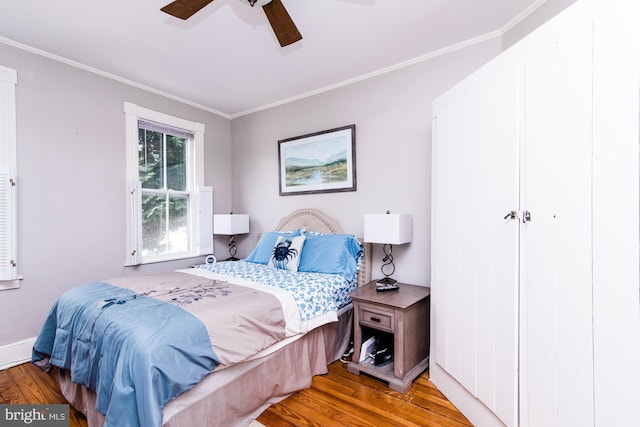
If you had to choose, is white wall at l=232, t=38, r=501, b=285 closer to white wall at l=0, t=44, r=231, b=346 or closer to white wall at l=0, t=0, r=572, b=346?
white wall at l=0, t=0, r=572, b=346

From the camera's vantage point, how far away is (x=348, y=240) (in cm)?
290

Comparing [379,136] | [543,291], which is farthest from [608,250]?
[379,136]

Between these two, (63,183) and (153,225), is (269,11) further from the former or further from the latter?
(153,225)

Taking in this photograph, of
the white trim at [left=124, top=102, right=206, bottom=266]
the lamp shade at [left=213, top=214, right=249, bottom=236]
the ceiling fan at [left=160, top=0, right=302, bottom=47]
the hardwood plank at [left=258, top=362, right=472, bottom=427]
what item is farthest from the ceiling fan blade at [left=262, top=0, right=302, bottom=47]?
the hardwood plank at [left=258, top=362, right=472, bottom=427]

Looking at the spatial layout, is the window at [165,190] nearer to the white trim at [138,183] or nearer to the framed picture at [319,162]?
the white trim at [138,183]

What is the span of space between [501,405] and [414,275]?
1311mm

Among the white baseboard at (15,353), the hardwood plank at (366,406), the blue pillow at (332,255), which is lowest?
Result: the hardwood plank at (366,406)

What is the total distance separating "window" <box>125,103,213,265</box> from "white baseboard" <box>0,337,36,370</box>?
1003 mm

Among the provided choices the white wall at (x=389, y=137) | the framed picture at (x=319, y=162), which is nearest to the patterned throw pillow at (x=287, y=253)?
the white wall at (x=389, y=137)

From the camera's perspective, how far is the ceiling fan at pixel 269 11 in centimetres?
171

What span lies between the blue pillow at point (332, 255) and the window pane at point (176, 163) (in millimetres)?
1919

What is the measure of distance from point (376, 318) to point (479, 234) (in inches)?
39.6

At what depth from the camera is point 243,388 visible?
1797mm

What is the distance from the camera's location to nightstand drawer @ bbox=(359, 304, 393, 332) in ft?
7.26
